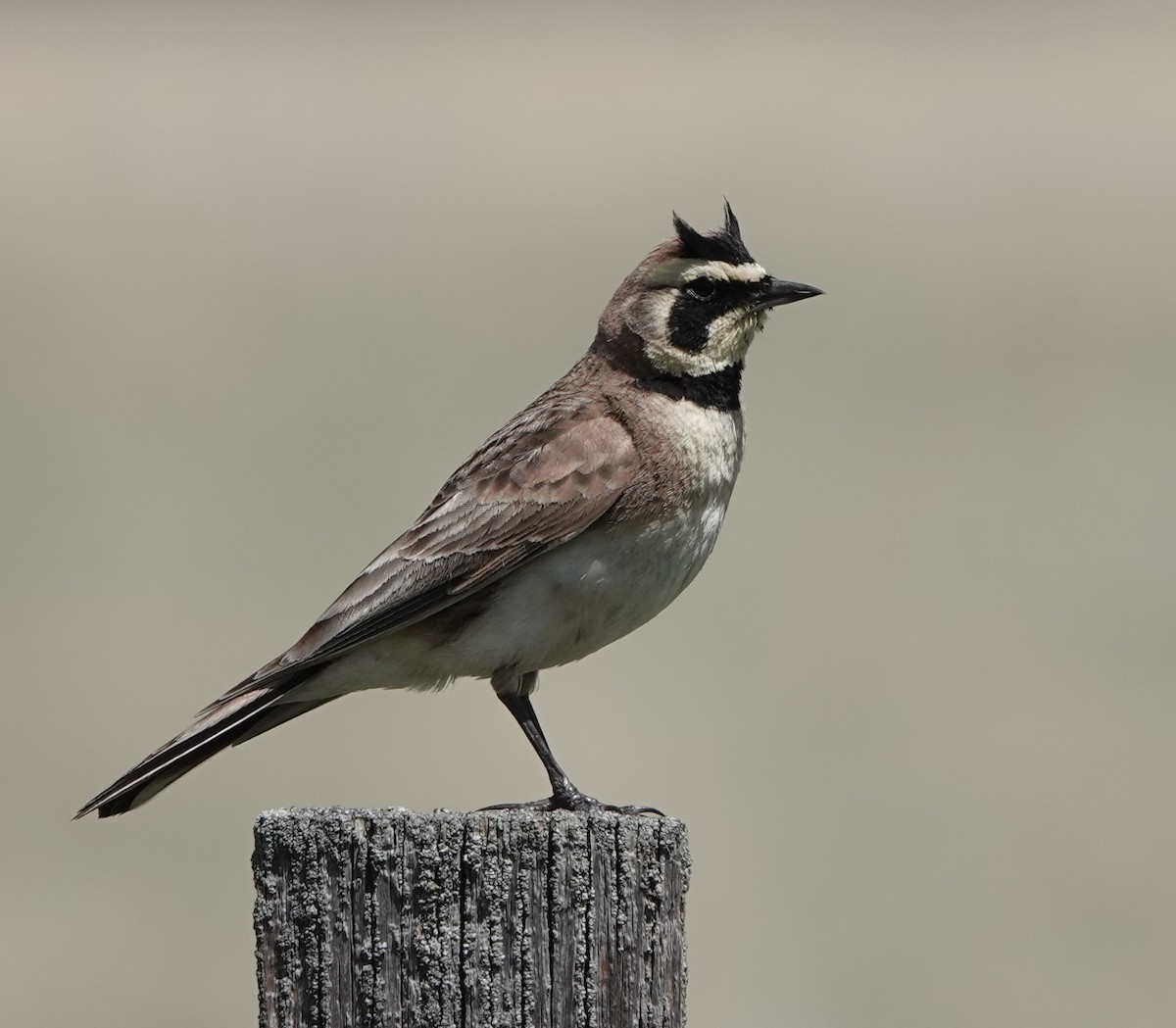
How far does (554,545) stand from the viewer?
23.3 feet

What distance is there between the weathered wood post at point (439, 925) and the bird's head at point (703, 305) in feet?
10.2

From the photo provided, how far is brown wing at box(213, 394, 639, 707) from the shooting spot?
7012mm

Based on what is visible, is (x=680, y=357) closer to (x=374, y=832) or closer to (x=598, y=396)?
(x=598, y=396)

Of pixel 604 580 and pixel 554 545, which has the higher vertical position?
pixel 554 545

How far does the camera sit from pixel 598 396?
24.8 feet

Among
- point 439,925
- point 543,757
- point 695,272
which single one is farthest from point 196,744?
point 695,272

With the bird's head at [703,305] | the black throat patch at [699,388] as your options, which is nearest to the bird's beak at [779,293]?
the bird's head at [703,305]

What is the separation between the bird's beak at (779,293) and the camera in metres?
7.53

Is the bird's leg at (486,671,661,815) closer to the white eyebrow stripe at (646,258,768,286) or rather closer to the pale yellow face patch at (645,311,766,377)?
the pale yellow face patch at (645,311,766,377)

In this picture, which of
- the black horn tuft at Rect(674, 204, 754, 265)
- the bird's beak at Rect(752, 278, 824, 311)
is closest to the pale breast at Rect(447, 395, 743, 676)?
the bird's beak at Rect(752, 278, 824, 311)

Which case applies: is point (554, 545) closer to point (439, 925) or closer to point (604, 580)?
point (604, 580)

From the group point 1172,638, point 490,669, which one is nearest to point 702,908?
point 1172,638

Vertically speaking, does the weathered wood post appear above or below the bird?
below

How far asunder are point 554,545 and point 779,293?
1.34 metres
